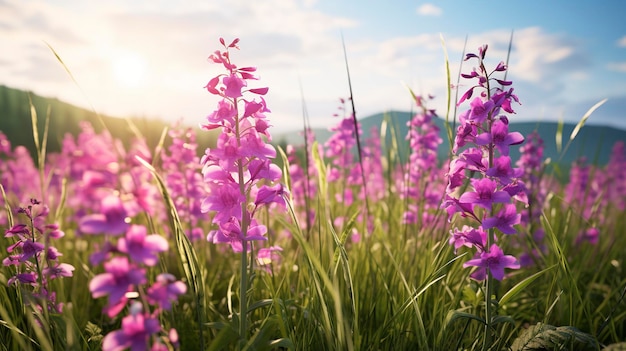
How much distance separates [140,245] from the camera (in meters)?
0.98

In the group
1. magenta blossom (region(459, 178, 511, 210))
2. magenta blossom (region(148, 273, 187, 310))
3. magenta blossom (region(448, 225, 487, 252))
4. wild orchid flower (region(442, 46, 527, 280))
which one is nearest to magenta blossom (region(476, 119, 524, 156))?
wild orchid flower (region(442, 46, 527, 280))

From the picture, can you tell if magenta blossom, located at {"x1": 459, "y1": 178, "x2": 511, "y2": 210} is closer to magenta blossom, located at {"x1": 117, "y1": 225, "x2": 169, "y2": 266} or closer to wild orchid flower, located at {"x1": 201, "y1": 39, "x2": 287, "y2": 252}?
wild orchid flower, located at {"x1": 201, "y1": 39, "x2": 287, "y2": 252}

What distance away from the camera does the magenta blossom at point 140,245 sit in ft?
3.14

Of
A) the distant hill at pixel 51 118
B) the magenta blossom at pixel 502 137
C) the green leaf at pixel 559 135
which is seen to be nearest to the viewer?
the magenta blossom at pixel 502 137

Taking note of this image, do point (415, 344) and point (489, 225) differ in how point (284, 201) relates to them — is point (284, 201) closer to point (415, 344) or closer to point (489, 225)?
point (489, 225)

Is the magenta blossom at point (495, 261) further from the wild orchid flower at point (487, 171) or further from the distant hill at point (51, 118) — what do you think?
the distant hill at point (51, 118)

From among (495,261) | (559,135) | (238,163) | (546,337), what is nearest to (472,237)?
(495,261)

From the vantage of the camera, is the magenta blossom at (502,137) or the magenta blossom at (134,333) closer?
the magenta blossom at (134,333)

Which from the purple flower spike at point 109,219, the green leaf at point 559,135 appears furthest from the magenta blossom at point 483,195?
the green leaf at point 559,135

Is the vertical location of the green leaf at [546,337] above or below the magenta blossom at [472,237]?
below

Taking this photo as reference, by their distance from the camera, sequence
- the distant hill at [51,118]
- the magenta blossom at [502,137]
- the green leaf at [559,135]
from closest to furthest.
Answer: the magenta blossom at [502,137], the green leaf at [559,135], the distant hill at [51,118]

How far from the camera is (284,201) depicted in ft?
5.73

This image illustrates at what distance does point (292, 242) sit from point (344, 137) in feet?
3.49

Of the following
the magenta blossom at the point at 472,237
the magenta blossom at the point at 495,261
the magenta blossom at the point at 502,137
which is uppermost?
the magenta blossom at the point at 502,137
